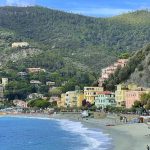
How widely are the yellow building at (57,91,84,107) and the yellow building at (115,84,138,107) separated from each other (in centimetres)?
1631

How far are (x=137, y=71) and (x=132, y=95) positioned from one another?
7.06 m

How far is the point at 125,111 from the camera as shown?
315ft

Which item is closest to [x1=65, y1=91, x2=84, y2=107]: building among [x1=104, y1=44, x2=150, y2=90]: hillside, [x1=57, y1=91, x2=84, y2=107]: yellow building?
[x1=57, y1=91, x2=84, y2=107]: yellow building

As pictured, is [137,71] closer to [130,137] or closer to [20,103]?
[20,103]

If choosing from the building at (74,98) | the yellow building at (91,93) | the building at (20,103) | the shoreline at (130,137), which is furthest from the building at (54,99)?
the shoreline at (130,137)

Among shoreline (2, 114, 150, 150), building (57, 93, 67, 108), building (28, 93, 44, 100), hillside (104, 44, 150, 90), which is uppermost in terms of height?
hillside (104, 44, 150, 90)

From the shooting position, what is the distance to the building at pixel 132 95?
3986 inches

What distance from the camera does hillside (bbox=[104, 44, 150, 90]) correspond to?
4254 inches

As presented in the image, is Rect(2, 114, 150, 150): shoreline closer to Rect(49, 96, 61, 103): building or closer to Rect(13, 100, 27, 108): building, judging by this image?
Rect(49, 96, 61, 103): building

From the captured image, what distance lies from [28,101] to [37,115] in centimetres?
2551

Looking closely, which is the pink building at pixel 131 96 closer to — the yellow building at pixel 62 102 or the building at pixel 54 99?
the yellow building at pixel 62 102

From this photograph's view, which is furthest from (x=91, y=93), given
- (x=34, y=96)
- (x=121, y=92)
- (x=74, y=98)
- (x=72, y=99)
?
(x=34, y=96)

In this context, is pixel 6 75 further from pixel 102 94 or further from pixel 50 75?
pixel 102 94

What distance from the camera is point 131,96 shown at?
10475 centimetres
